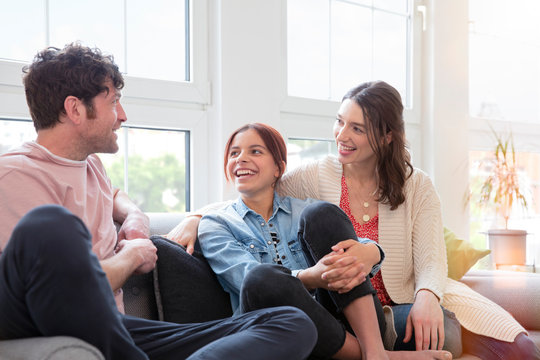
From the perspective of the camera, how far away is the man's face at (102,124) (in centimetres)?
154

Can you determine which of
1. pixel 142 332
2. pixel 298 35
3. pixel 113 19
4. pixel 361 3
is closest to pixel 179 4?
pixel 113 19

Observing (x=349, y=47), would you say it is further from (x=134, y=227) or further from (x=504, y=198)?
(x=134, y=227)

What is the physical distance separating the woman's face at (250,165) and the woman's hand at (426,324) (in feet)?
2.07

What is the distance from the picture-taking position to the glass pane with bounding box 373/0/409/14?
11.1 feet

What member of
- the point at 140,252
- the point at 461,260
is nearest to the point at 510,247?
the point at 461,260

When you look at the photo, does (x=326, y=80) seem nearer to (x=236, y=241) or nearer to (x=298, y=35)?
(x=298, y=35)

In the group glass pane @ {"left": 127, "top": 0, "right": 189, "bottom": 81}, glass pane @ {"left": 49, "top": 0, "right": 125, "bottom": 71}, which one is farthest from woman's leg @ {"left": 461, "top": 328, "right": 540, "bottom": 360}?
glass pane @ {"left": 49, "top": 0, "right": 125, "bottom": 71}

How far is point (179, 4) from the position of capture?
8.55 ft

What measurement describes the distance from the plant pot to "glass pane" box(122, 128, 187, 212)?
180 centimetres

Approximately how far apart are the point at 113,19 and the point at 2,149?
711 millimetres

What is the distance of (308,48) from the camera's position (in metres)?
3.06

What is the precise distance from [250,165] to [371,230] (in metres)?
0.48

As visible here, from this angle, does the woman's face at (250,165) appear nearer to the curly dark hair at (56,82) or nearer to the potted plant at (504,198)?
the curly dark hair at (56,82)

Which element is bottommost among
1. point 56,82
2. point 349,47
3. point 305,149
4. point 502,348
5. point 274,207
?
point 502,348
